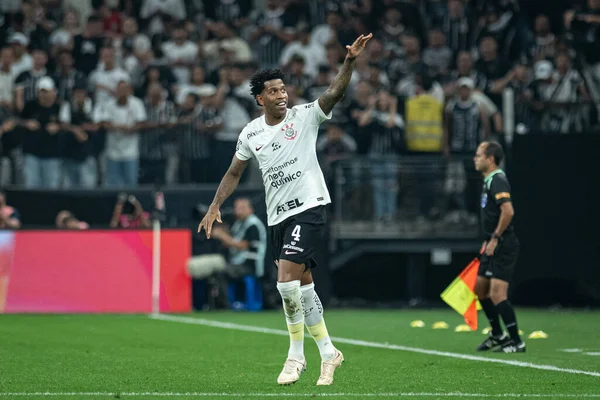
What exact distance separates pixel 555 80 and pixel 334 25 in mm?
5330

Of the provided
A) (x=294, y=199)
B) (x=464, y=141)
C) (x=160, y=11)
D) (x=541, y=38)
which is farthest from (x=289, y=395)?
(x=160, y=11)

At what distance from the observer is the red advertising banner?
19.0 meters

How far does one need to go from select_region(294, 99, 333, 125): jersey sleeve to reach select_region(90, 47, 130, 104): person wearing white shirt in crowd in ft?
40.8

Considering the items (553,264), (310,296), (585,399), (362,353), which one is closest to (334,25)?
(553,264)

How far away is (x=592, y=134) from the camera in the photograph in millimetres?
19250

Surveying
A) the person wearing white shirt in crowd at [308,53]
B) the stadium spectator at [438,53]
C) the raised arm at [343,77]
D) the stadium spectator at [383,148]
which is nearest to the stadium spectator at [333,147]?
the stadium spectator at [383,148]

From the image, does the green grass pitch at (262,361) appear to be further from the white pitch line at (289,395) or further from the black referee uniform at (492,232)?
the black referee uniform at (492,232)

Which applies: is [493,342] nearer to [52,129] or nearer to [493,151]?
[493,151]

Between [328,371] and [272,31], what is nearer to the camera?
[328,371]

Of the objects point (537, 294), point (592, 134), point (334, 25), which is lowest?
point (537, 294)

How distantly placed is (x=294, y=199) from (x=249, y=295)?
35.4ft

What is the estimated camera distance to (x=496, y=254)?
40.4 ft

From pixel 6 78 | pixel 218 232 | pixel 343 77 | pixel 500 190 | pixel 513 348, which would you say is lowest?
pixel 513 348

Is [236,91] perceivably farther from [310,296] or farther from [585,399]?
[585,399]
